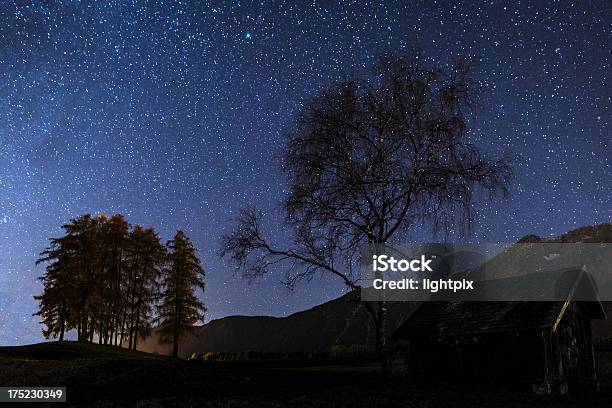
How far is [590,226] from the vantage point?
18425cm

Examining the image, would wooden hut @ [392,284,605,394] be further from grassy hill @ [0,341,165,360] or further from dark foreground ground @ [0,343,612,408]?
grassy hill @ [0,341,165,360]

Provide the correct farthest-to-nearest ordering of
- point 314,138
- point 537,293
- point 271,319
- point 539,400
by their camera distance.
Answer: point 271,319 → point 537,293 → point 314,138 → point 539,400

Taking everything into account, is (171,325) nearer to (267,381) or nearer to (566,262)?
(267,381)

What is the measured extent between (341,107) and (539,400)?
43.7 feet

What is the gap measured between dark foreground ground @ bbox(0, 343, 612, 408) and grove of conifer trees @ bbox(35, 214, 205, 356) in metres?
19.2

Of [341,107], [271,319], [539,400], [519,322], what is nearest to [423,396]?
[539,400]

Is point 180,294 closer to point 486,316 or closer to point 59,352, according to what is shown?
point 59,352

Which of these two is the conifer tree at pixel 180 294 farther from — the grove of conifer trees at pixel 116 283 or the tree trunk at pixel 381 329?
the tree trunk at pixel 381 329

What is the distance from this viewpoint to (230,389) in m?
19.2

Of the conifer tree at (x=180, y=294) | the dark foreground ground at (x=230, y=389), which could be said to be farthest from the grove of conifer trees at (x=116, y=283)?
the dark foreground ground at (x=230, y=389)

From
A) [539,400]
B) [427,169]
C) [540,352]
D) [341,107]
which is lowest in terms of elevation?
[539,400]

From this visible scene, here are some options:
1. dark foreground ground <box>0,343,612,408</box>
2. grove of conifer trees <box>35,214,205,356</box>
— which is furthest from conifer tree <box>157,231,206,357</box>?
dark foreground ground <box>0,343,612,408</box>

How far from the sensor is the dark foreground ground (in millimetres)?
15461

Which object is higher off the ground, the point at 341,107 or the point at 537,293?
the point at 341,107
